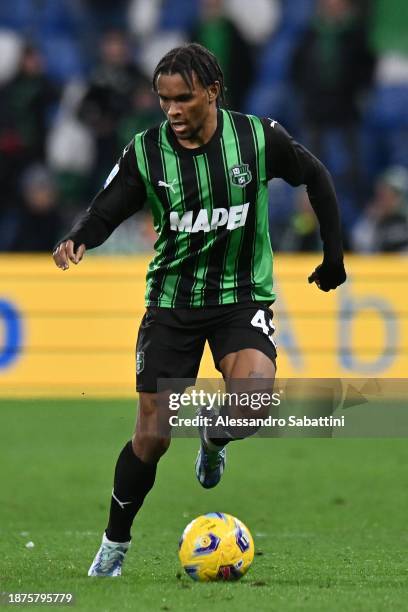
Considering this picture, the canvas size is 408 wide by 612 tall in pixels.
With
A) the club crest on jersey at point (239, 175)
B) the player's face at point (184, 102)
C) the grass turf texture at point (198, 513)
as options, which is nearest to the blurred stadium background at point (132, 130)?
the grass turf texture at point (198, 513)

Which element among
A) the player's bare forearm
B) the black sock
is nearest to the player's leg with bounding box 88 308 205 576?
the black sock

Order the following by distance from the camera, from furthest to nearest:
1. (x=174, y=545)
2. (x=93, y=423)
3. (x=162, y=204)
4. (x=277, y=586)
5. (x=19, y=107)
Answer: (x=19, y=107) < (x=93, y=423) < (x=174, y=545) < (x=162, y=204) < (x=277, y=586)

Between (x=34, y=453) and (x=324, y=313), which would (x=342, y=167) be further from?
(x=34, y=453)

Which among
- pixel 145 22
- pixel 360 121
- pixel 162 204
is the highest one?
pixel 162 204

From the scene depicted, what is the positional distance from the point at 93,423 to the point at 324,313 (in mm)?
2429

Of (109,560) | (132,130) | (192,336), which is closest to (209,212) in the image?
(192,336)

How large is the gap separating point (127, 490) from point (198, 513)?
235cm

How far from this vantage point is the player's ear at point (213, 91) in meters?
5.51

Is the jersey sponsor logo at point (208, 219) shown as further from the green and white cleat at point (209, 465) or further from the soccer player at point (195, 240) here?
the green and white cleat at point (209, 465)

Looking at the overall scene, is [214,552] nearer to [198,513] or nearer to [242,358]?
[242,358]

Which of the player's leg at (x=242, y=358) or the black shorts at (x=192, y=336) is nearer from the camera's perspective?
the player's leg at (x=242, y=358)

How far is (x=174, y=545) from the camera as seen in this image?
22.0 ft

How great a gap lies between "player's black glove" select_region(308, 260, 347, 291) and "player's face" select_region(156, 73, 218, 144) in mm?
813

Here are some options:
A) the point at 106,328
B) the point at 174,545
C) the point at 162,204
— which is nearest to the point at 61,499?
the point at 174,545
